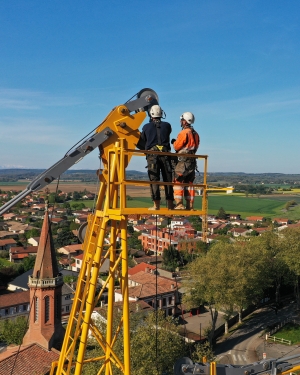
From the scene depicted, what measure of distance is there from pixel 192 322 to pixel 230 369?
29.7m

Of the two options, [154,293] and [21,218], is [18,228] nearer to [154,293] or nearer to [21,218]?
[21,218]

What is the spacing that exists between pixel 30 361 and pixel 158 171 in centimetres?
1762

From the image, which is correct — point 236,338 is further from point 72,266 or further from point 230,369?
point 72,266

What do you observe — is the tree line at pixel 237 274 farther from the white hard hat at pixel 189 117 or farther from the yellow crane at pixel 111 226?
the white hard hat at pixel 189 117

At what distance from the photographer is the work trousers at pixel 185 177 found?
684 cm

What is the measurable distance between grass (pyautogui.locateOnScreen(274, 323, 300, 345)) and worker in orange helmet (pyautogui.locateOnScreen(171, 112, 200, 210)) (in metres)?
27.7

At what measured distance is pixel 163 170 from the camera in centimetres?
715

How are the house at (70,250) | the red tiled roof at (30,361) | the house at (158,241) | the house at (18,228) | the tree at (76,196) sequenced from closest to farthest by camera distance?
the red tiled roof at (30,361), the house at (70,250), the house at (158,241), the house at (18,228), the tree at (76,196)

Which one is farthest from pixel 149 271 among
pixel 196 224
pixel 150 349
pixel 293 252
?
pixel 196 224

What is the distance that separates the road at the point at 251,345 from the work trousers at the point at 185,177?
19.8 meters

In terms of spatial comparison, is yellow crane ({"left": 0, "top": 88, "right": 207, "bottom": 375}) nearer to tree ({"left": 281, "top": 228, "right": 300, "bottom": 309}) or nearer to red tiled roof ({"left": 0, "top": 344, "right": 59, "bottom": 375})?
red tiled roof ({"left": 0, "top": 344, "right": 59, "bottom": 375})

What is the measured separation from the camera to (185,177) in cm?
705

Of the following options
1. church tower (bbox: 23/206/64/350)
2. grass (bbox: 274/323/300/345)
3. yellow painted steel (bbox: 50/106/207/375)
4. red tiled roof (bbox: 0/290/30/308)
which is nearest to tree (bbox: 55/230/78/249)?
red tiled roof (bbox: 0/290/30/308)

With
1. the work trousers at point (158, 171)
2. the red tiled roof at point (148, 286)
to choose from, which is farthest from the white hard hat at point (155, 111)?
the red tiled roof at point (148, 286)
